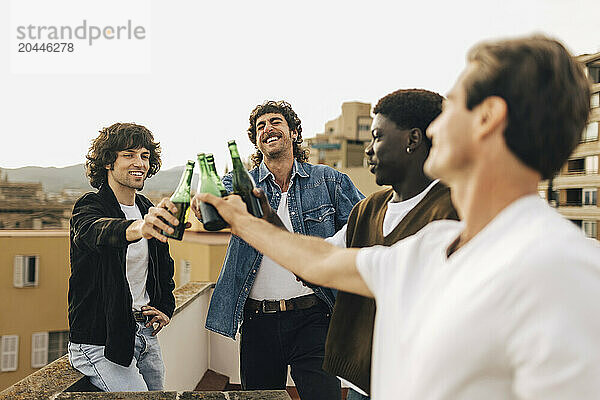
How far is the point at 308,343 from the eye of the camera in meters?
2.21

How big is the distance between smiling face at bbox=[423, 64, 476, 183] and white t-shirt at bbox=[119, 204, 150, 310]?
151cm

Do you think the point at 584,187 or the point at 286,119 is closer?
the point at 286,119

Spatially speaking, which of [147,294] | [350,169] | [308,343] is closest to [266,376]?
[308,343]

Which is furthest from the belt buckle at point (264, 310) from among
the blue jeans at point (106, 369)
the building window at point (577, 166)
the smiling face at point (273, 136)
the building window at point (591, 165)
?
the building window at point (577, 166)

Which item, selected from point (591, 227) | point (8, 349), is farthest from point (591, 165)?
point (8, 349)

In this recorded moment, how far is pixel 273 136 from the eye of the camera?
236 centimetres

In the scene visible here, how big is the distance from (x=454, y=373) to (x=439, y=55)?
9.90 m

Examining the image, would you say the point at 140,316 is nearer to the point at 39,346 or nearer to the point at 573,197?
the point at 39,346

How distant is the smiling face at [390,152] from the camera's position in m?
1.42

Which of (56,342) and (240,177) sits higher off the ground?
(240,177)

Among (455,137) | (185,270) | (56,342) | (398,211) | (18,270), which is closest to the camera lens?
(455,137)

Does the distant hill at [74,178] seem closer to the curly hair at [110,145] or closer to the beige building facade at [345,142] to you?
the curly hair at [110,145]

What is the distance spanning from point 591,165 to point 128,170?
919 inches

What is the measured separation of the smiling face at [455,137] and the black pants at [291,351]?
1.58m
